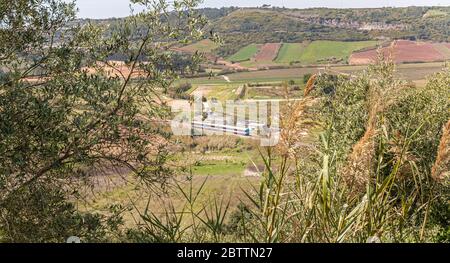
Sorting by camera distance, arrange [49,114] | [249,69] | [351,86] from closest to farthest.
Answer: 1. [49,114]
2. [351,86]
3. [249,69]

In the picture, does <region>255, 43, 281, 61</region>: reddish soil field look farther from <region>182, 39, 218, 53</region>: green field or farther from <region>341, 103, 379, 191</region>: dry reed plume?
<region>341, 103, 379, 191</region>: dry reed plume

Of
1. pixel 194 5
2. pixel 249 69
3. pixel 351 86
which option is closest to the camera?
pixel 194 5

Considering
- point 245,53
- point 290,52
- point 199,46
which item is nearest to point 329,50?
point 290,52

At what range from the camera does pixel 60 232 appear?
602 centimetres

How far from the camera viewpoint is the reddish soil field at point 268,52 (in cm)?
9156

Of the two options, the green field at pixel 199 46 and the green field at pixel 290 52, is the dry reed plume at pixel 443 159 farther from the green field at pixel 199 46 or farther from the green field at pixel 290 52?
the green field at pixel 290 52

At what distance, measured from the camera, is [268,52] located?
95.0 m

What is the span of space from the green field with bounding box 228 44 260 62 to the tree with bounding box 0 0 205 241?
7982cm

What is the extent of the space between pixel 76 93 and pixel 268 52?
3588 inches

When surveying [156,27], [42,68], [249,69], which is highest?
[156,27]

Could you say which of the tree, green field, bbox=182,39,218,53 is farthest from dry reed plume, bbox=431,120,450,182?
green field, bbox=182,39,218,53

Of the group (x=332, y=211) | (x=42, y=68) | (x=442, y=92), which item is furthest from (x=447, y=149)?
(x=442, y=92)

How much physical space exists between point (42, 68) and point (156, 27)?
1.77 meters

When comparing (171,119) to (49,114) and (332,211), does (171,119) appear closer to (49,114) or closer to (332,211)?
(49,114)
